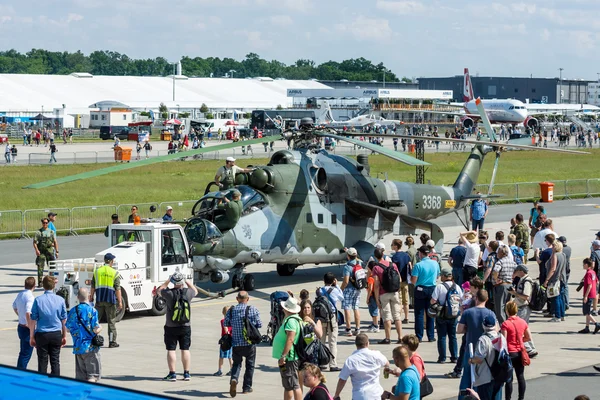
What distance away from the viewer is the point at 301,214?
22641mm

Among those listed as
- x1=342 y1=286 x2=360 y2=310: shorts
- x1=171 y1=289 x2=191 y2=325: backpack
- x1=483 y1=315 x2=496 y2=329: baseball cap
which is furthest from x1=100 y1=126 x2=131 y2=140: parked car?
x1=483 y1=315 x2=496 y2=329: baseball cap

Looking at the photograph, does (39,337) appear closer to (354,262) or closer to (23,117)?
(354,262)

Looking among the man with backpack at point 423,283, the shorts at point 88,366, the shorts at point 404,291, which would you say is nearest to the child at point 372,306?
the shorts at point 404,291

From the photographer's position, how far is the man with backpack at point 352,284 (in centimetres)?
1752

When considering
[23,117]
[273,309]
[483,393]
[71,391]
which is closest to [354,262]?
[273,309]

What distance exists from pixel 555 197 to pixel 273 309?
33.1 meters

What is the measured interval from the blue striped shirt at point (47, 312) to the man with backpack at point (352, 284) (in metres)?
5.28

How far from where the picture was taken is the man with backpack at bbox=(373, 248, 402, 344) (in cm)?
1722

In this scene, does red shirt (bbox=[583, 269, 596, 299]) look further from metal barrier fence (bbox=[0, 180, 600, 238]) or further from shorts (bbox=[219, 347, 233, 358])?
metal barrier fence (bbox=[0, 180, 600, 238])

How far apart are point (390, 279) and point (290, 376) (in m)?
5.15

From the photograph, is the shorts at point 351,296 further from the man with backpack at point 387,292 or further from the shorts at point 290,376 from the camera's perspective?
the shorts at point 290,376

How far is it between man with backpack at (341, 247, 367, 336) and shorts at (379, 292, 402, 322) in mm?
516

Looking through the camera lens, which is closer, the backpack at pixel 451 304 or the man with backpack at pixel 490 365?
the man with backpack at pixel 490 365

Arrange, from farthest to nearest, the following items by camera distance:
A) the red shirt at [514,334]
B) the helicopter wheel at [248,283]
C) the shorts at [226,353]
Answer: the helicopter wheel at [248,283], the shorts at [226,353], the red shirt at [514,334]
